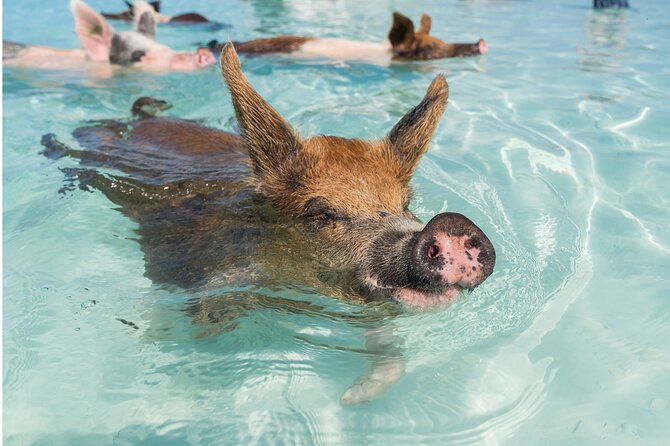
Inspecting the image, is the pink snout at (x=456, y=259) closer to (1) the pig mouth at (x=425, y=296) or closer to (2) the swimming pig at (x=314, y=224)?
(2) the swimming pig at (x=314, y=224)

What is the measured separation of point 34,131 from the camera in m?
6.70

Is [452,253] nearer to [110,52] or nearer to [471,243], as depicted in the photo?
[471,243]

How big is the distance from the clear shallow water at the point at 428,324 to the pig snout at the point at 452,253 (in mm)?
608

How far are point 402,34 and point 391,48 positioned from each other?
12.6 inches

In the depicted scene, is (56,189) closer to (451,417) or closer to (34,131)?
(34,131)

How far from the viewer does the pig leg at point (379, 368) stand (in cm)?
280

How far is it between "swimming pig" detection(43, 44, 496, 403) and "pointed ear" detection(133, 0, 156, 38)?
20.5 ft

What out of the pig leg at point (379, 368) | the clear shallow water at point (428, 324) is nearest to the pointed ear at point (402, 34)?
the clear shallow water at point (428, 324)

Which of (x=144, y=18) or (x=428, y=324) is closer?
(x=428, y=324)

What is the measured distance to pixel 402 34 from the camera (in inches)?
408

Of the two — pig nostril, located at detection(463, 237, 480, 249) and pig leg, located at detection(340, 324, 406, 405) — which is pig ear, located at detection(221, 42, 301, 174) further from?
pig nostril, located at detection(463, 237, 480, 249)

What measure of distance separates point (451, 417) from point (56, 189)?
378 cm

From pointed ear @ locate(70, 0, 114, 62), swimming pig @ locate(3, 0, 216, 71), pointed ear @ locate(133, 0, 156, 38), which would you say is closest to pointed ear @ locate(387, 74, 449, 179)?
swimming pig @ locate(3, 0, 216, 71)

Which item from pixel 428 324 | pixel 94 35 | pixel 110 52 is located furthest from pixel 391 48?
pixel 428 324
